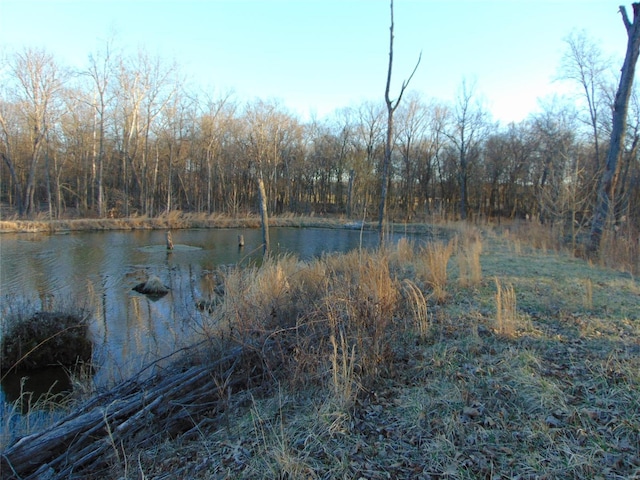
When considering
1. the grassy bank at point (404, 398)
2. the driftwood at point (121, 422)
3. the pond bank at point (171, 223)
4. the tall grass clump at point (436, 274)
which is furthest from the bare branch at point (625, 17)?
the driftwood at point (121, 422)

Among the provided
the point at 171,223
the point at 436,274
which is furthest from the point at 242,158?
the point at 436,274

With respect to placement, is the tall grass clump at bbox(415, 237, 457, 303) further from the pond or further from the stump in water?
the stump in water

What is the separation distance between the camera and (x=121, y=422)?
2.89m

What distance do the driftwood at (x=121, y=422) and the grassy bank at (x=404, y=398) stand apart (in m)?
0.05

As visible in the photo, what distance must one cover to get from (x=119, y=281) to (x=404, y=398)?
35.9 feet

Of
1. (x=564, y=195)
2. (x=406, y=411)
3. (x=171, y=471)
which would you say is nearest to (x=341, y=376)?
(x=406, y=411)

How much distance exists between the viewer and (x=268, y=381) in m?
3.32

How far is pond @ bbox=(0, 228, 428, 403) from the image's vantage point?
18.0 feet

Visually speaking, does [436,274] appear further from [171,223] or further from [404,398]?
[171,223]

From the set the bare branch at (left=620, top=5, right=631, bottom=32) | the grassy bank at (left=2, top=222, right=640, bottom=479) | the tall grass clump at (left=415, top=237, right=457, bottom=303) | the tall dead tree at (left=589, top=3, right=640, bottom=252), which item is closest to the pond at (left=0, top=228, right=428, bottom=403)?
the grassy bank at (left=2, top=222, right=640, bottom=479)

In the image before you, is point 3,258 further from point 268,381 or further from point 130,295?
point 268,381

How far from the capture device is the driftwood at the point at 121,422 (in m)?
2.58

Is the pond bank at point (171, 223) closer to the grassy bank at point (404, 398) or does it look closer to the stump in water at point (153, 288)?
the stump in water at point (153, 288)

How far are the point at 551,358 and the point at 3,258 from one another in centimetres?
1755
